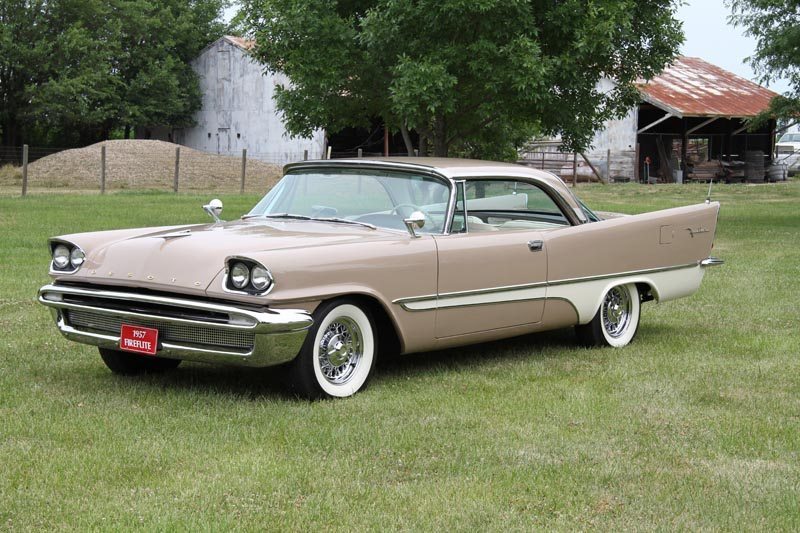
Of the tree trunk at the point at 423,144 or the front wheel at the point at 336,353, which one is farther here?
the tree trunk at the point at 423,144

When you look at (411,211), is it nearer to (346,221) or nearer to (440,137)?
(346,221)

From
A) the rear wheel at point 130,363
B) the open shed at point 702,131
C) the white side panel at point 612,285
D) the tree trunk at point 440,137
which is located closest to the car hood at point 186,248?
the rear wheel at point 130,363

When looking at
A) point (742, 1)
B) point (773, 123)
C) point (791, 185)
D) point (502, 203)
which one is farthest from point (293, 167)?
point (773, 123)

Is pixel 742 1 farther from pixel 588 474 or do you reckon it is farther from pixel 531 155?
pixel 588 474

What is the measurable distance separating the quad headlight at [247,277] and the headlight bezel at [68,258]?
1129mm

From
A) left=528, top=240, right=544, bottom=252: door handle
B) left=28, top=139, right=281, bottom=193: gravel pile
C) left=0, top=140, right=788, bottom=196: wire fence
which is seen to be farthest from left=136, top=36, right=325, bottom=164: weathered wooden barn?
left=528, top=240, right=544, bottom=252: door handle

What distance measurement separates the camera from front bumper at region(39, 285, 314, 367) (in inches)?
229

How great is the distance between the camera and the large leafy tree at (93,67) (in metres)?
43.0

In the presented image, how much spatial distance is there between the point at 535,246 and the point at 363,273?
154 cm

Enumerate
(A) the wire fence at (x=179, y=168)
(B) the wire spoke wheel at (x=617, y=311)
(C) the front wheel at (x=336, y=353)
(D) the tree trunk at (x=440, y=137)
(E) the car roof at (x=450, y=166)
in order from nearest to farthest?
(C) the front wheel at (x=336, y=353) < (E) the car roof at (x=450, y=166) < (B) the wire spoke wheel at (x=617, y=311) < (D) the tree trunk at (x=440, y=137) < (A) the wire fence at (x=179, y=168)

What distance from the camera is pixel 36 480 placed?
4668 mm

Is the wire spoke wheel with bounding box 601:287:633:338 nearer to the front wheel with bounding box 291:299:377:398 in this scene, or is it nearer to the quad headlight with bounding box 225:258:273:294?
the front wheel with bounding box 291:299:377:398

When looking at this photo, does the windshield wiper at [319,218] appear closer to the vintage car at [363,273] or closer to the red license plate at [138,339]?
the vintage car at [363,273]

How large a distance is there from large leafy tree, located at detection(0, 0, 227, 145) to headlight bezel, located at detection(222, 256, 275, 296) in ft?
127
